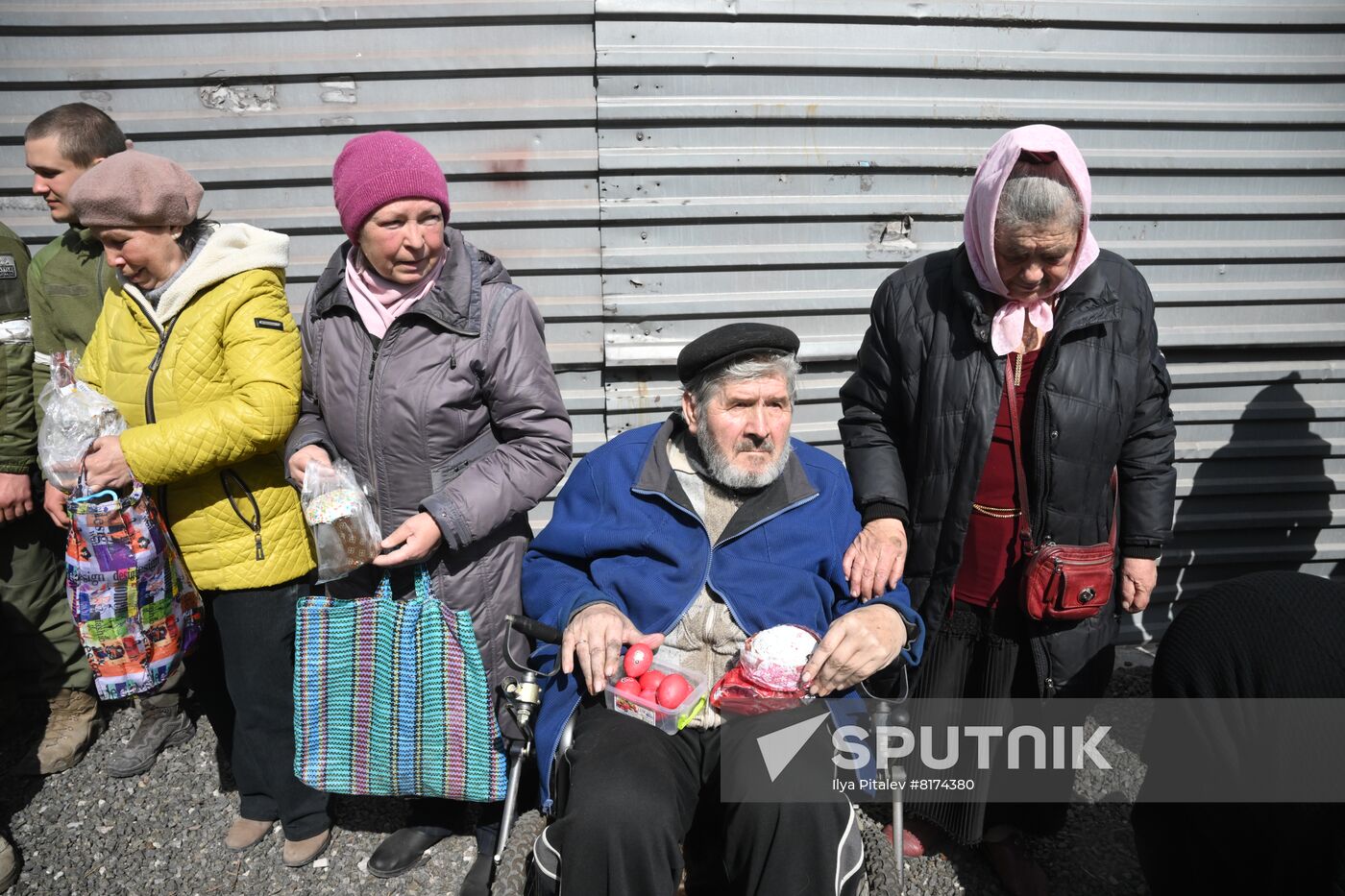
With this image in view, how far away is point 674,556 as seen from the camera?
2549 mm

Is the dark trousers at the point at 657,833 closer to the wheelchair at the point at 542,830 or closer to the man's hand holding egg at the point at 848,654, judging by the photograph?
the wheelchair at the point at 542,830

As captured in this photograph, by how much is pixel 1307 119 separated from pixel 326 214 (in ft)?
14.0

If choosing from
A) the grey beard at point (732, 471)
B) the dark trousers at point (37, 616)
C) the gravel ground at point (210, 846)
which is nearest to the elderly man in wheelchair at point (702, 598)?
the grey beard at point (732, 471)

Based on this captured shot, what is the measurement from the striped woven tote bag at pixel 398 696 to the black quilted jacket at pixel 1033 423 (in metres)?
1.32

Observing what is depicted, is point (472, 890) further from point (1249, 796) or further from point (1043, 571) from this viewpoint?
point (1249, 796)

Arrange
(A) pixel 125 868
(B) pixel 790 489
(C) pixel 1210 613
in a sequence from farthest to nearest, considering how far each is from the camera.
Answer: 1. (A) pixel 125 868
2. (B) pixel 790 489
3. (C) pixel 1210 613

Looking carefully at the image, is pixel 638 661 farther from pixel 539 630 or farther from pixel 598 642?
pixel 539 630

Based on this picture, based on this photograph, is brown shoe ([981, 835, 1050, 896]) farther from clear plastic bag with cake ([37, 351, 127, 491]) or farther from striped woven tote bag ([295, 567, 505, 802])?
clear plastic bag with cake ([37, 351, 127, 491])

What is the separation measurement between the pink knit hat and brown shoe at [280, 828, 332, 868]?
6.76 ft

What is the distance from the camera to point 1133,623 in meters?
4.33

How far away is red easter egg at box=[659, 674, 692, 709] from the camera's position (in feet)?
7.52

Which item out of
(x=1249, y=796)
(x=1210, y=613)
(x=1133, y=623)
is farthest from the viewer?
(x=1133, y=623)

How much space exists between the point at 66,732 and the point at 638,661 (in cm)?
269

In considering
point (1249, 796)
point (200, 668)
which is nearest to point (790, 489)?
point (1249, 796)
